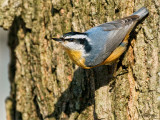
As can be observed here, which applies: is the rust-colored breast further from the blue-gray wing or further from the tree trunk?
the tree trunk

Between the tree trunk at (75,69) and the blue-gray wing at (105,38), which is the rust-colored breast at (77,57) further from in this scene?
the tree trunk at (75,69)

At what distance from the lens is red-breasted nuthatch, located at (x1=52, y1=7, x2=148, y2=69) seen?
9.57 ft

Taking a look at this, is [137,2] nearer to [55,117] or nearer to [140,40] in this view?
[140,40]

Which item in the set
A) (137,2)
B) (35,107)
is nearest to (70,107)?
(35,107)

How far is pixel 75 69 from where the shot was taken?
131 inches

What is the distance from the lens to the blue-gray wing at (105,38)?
292 cm

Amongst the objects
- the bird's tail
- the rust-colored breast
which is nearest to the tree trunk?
the bird's tail

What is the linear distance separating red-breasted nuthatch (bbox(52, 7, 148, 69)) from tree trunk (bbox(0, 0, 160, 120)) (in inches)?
4.0

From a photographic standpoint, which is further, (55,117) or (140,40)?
(55,117)

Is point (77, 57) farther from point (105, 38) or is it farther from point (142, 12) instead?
point (142, 12)

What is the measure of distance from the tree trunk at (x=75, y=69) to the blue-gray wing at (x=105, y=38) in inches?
4.9

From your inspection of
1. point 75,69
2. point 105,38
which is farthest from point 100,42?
point 75,69

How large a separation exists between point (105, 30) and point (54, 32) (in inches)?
28.8

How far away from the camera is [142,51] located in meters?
2.83
